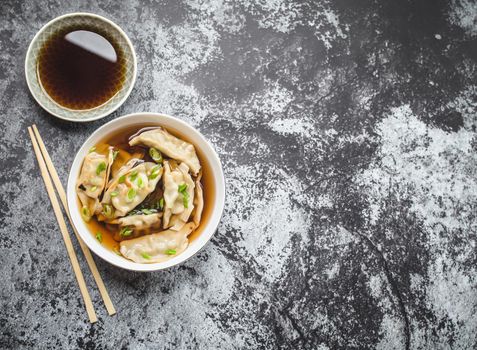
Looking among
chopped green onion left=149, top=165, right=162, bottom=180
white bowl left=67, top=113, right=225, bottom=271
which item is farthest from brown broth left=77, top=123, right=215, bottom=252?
chopped green onion left=149, top=165, right=162, bottom=180

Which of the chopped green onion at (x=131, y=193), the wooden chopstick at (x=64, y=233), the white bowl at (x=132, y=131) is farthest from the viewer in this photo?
the wooden chopstick at (x=64, y=233)

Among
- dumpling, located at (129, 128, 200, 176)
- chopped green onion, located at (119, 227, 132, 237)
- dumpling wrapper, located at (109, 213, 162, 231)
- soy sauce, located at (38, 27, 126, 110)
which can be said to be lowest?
chopped green onion, located at (119, 227, 132, 237)

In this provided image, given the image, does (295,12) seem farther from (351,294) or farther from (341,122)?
(351,294)

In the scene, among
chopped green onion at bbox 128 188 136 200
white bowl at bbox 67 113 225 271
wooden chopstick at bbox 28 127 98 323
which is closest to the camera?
white bowl at bbox 67 113 225 271

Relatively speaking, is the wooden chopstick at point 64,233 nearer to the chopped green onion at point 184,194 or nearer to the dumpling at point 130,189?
the dumpling at point 130,189

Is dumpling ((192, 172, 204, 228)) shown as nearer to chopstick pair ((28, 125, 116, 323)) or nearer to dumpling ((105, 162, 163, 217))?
dumpling ((105, 162, 163, 217))

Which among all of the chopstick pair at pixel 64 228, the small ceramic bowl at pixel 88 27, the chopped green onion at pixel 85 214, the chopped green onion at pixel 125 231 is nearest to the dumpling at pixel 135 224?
the chopped green onion at pixel 125 231
